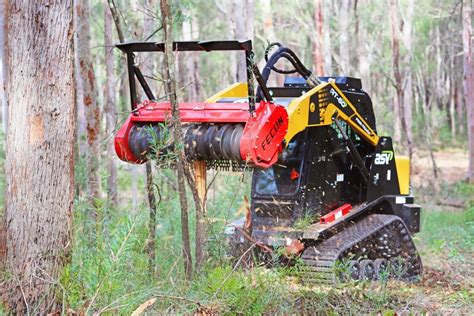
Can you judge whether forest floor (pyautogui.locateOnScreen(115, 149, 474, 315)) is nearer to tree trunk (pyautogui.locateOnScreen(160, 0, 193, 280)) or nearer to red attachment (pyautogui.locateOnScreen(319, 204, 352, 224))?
tree trunk (pyautogui.locateOnScreen(160, 0, 193, 280))

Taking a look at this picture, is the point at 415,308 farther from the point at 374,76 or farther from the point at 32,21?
the point at 374,76

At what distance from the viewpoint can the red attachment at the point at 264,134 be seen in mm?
7547

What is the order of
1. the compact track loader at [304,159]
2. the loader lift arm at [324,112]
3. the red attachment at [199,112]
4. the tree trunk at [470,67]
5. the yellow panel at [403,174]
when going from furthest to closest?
the tree trunk at [470,67] → the yellow panel at [403,174] → the loader lift arm at [324,112] → the red attachment at [199,112] → the compact track loader at [304,159]

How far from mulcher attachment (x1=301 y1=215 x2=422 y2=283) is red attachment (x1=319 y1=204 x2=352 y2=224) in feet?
0.61

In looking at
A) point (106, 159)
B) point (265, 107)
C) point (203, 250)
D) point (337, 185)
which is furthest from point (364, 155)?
point (106, 159)

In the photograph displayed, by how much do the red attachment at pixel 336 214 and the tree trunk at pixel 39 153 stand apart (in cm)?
407

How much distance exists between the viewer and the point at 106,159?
14.7 meters

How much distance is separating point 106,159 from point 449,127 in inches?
1479

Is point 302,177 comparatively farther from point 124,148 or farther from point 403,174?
point 124,148

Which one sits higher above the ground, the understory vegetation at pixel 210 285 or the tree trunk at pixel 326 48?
the tree trunk at pixel 326 48

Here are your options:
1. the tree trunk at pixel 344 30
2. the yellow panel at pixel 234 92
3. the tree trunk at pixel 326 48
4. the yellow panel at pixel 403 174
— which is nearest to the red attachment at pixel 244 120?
the yellow panel at pixel 234 92

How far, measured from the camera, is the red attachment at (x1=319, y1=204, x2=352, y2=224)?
9273 mm

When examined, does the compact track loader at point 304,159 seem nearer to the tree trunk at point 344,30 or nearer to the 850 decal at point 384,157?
the 850 decal at point 384,157

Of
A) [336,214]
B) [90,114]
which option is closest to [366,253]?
[336,214]
